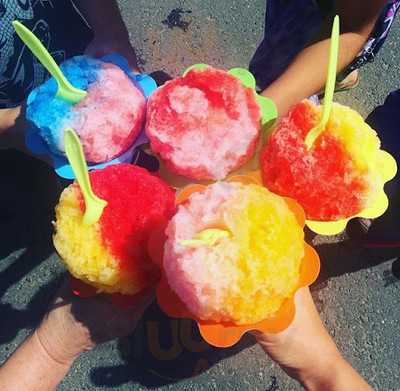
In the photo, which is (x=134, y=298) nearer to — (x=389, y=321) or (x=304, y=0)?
(x=304, y=0)

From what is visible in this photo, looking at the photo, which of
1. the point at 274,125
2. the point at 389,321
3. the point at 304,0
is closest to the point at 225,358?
the point at 389,321

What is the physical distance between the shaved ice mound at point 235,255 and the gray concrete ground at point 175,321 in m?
0.80

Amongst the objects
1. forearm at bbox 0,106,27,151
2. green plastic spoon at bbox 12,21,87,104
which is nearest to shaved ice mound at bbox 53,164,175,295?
green plastic spoon at bbox 12,21,87,104

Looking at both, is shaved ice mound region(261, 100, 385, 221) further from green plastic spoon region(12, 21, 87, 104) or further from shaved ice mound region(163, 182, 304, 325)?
green plastic spoon region(12, 21, 87, 104)

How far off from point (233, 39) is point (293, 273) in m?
1.20

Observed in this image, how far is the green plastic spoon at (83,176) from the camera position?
596 mm

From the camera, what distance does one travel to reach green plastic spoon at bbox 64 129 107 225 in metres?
0.60

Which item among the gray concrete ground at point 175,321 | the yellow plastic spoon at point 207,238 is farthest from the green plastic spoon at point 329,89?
the gray concrete ground at point 175,321

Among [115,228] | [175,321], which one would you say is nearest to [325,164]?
[115,228]

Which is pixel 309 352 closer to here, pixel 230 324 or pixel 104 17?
pixel 230 324

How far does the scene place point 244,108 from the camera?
74 centimetres

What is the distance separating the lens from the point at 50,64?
0.67m

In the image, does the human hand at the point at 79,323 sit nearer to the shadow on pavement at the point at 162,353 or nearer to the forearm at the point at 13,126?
the forearm at the point at 13,126

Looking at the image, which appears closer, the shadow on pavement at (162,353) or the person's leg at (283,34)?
the person's leg at (283,34)
